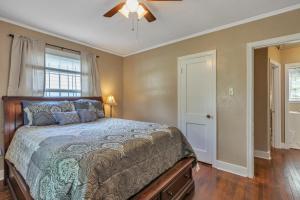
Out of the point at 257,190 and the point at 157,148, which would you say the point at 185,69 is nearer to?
the point at 157,148

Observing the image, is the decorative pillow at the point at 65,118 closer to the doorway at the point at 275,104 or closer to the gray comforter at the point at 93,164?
the gray comforter at the point at 93,164

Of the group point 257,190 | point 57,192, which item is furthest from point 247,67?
point 57,192

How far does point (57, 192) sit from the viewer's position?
1.16 metres

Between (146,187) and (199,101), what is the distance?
211 centimetres

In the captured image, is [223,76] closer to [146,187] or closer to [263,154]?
[263,154]

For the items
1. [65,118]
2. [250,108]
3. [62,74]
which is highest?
[62,74]

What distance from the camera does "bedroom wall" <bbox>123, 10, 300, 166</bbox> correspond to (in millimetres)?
2521

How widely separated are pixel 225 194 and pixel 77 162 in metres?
1.93

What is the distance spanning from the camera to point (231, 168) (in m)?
2.76

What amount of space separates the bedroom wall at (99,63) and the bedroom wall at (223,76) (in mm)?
665

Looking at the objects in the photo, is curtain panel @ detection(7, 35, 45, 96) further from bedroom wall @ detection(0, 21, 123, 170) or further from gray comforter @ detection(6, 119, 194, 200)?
gray comforter @ detection(6, 119, 194, 200)

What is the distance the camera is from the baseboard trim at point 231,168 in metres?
2.62

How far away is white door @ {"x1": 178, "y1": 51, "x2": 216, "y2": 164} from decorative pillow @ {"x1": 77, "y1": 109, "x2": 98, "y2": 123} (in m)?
1.76

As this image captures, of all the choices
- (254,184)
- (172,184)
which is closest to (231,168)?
(254,184)
